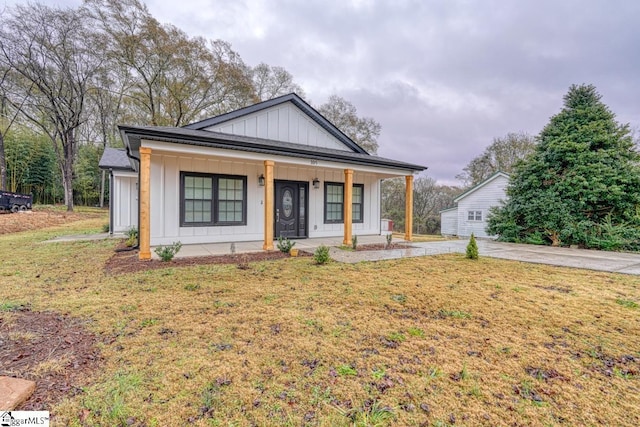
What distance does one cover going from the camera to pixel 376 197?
11742 millimetres

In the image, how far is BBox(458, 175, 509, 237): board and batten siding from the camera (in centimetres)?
1827

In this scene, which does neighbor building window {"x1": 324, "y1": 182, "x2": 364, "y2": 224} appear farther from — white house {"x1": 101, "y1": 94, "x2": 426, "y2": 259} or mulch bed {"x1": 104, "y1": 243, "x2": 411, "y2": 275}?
mulch bed {"x1": 104, "y1": 243, "x2": 411, "y2": 275}

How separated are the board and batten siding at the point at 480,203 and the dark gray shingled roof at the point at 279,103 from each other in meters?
11.6

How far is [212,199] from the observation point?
8656 mm

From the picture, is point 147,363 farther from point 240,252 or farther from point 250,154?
point 250,154

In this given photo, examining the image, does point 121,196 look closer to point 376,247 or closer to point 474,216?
point 376,247

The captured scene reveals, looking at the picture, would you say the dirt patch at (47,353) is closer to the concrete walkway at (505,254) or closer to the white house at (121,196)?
the concrete walkway at (505,254)

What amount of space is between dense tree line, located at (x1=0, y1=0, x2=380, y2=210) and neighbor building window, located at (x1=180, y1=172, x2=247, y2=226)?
14.8m

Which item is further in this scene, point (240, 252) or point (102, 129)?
point (102, 129)

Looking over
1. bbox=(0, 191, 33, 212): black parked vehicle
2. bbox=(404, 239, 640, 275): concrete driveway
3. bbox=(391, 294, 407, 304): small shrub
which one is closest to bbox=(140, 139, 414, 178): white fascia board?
bbox=(404, 239, 640, 275): concrete driveway

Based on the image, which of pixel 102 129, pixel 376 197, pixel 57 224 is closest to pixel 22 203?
pixel 57 224

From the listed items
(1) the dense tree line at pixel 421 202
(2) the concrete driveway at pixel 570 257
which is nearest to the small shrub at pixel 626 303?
(2) the concrete driveway at pixel 570 257

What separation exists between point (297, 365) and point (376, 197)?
32.4 ft

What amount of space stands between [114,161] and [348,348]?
13449 millimetres
